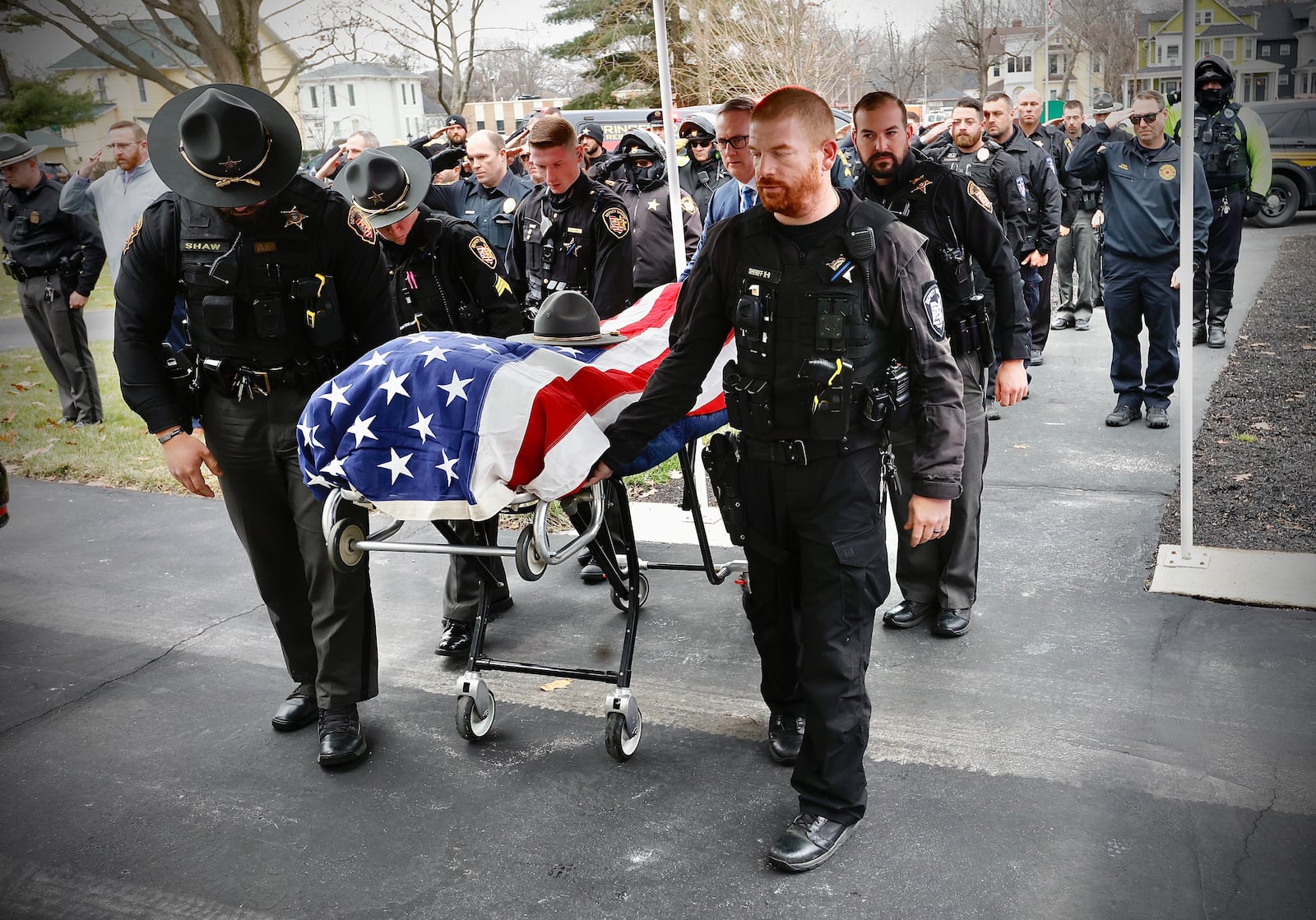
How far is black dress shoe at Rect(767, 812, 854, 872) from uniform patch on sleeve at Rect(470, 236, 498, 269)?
259 cm

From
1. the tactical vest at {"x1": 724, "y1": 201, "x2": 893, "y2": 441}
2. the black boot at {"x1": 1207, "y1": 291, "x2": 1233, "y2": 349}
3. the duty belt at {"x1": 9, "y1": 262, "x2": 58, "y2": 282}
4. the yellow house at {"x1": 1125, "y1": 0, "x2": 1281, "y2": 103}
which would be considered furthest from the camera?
the black boot at {"x1": 1207, "y1": 291, "x2": 1233, "y2": 349}

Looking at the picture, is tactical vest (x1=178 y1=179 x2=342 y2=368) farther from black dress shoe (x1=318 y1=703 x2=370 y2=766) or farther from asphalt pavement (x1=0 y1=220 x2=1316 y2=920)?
asphalt pavement (x1=0 y1=220 x2=1316 y2=920)

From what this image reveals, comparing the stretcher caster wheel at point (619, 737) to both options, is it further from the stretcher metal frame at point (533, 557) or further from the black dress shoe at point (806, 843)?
the black dress shoe at point (806, 843)

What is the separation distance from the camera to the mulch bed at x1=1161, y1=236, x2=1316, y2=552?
532 centimetres

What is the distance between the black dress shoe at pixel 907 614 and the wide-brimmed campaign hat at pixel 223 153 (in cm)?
285

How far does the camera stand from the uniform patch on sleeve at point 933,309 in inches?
117

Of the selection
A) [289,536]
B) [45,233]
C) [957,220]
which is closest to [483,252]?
[289,536]

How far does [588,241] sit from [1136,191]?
415cm

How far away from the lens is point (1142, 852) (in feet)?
9.59

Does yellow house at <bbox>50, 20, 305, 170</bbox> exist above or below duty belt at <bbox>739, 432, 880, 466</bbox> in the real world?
above

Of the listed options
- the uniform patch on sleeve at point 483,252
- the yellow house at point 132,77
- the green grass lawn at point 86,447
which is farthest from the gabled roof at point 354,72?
the uniform patch on sleeve at point 483,252

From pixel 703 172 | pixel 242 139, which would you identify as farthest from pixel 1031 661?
pixel 703 172

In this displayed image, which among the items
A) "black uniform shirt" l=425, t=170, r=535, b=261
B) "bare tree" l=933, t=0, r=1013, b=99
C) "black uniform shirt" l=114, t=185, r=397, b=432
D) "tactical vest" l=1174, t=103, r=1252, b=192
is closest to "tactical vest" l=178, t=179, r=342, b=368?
"black uniform shirt" l=114, t=185, r=397, b=432

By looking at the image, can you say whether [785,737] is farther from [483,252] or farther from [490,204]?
[490,204]
